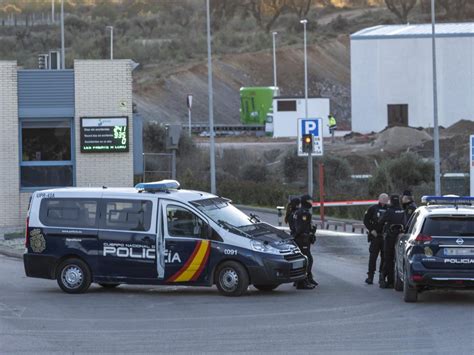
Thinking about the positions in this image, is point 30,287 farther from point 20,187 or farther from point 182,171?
point 182,171

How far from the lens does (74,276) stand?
19141 mm

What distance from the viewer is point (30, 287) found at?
2030 cm

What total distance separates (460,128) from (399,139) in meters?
5.72

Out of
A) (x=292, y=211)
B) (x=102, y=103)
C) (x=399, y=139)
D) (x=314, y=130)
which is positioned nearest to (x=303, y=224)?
(x=292, y=211)

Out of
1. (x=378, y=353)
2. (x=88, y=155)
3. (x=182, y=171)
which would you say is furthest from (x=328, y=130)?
(x=378, y=353)

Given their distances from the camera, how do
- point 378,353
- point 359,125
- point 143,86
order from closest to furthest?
point 378,353
point 359,125
point 143,86

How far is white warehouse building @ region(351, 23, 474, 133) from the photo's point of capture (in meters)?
73.8

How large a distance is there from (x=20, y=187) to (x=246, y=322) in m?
19.4

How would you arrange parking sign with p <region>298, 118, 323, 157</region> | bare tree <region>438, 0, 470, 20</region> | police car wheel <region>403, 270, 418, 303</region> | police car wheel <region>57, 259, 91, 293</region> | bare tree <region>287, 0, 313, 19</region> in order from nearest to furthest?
1. police car wheel <region>403, 270, 418, 303</region>
2. police car wheel <region>57, 259, 91, 293</region>
3. parking sign with p <region>298, 118, 323, 157</region>
4. bare tree <region>438, 0, 470, 20</region>
5. bare tree <region>287, 0, 313, 19</region>

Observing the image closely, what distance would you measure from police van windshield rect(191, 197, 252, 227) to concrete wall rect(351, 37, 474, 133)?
5624cm

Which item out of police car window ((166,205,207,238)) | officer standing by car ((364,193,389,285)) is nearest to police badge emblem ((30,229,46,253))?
police car window ((166,205,207,238))

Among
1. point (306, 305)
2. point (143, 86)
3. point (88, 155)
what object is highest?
point (143, 86)

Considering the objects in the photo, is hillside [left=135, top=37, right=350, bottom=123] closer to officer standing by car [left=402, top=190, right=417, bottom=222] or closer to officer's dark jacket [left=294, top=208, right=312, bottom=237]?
officer standing by car [left=402, top=190, right=417, bottom=222]

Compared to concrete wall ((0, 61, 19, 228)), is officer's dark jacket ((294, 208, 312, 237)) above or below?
below
